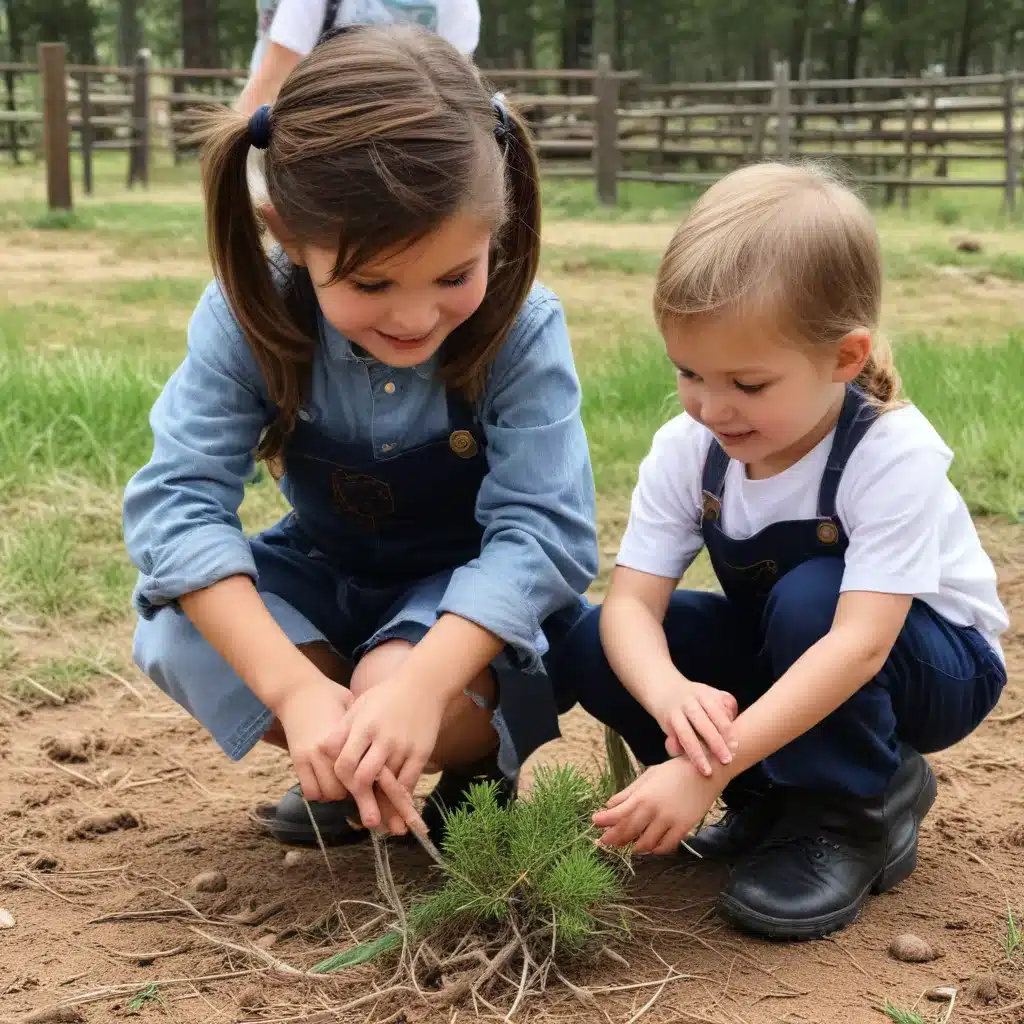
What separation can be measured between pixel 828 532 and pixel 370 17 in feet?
7.21

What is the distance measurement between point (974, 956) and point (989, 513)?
1.98m

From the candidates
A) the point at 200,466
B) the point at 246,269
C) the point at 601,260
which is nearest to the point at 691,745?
the point at 200,466

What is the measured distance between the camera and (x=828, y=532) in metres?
1.92

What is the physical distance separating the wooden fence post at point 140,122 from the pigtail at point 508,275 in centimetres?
1606

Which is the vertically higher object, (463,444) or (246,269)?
(246,269)

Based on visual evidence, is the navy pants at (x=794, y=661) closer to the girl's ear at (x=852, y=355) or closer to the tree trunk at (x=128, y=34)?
the girl's ear at (x=852, y=355)

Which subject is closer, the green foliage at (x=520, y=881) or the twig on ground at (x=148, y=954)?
the green foliage at (x=520, y=881)

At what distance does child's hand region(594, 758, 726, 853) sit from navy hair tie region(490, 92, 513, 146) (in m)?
0.85

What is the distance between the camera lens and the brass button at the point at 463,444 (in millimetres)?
2125

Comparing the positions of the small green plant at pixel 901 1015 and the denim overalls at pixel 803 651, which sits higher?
the denim overalls at pixel 803 651

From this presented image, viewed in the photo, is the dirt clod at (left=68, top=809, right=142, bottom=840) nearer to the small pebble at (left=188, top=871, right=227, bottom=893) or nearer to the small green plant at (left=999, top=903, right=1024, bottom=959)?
the small pebble at (left=188, top=871, right=227, bottom=893)

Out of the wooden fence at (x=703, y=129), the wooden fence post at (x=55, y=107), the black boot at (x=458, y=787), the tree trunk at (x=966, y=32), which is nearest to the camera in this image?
the black boot at (x=458, y=787)

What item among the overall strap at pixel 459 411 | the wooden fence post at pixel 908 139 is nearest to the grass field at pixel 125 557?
the overall strap at pixel 459 411

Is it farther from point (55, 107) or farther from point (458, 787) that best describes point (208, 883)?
point (55, 107)
